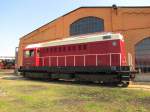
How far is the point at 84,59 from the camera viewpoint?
21594 millimetres

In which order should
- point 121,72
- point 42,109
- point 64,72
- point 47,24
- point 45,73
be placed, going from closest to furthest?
point 42,109 → point 121,72 → point 64,72 → point 45,73 → point 47,24

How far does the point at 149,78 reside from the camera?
85.3 ft

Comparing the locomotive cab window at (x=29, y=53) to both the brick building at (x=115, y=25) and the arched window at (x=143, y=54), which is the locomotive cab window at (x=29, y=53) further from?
the arched window at (x=143, y=54)

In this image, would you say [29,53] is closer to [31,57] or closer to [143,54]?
[31,57]

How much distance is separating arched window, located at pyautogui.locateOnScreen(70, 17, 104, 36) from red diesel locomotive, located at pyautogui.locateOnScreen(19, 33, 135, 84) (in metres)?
7.84

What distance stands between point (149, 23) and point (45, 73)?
12.0m

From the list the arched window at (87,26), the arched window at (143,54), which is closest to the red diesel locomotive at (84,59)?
the arched window at (143,54)

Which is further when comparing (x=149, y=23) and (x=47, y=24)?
(x=47, y=24)

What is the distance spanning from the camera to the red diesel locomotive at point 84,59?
64.1 feet

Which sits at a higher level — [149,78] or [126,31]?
[126,31]

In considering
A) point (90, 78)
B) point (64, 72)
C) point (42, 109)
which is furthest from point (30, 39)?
point (42, 109)

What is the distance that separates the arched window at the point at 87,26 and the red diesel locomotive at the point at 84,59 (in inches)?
309

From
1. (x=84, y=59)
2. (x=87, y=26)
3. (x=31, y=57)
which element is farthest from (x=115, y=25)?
(x=31, y=57)

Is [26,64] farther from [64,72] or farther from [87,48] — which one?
[87,48]
